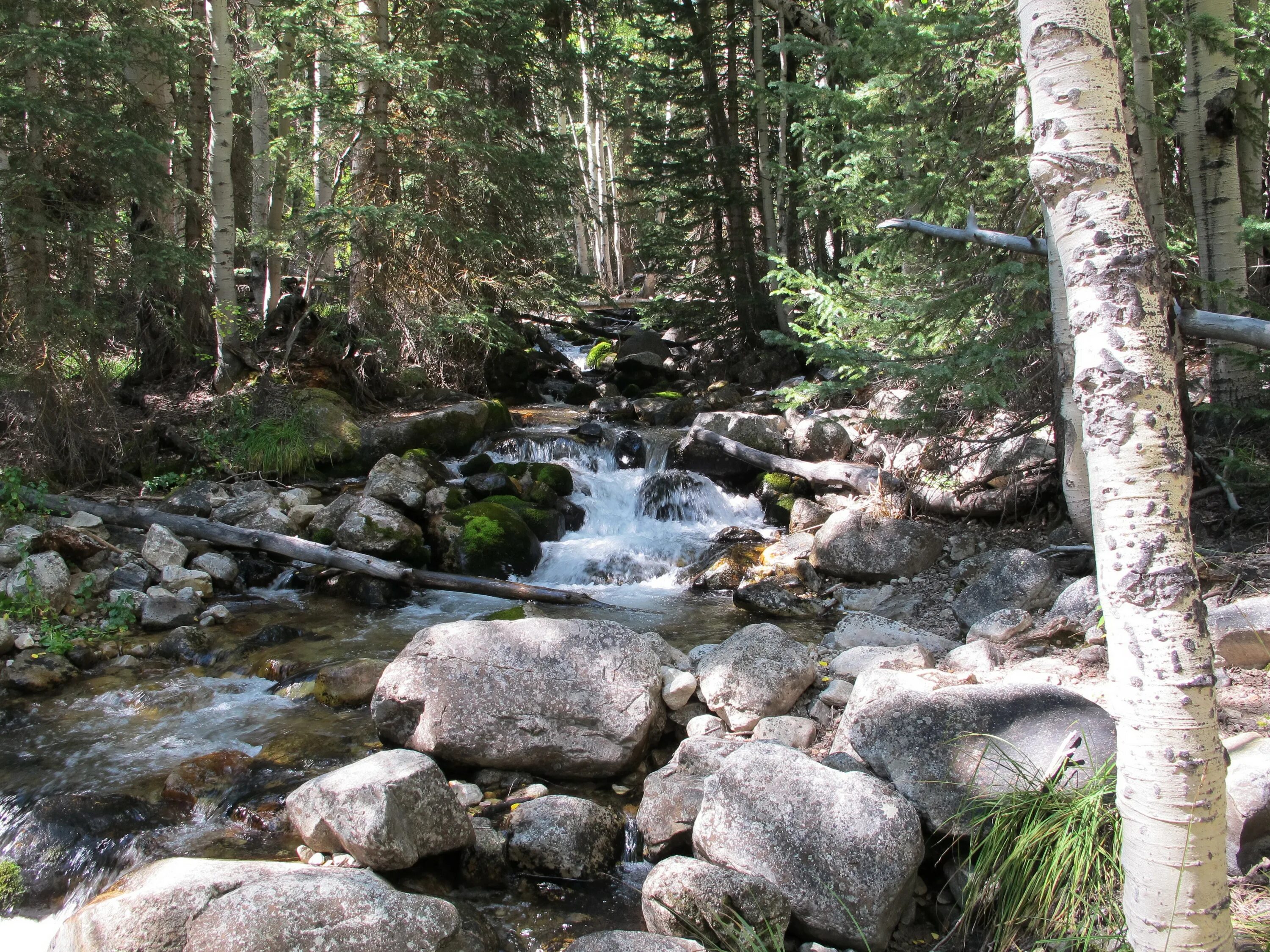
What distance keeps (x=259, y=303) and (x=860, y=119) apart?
35.8ft

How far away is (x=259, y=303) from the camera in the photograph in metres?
14.5

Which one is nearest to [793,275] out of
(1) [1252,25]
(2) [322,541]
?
(1) [1252,25]

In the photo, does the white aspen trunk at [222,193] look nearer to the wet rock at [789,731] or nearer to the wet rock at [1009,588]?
the wet rock at [789,731]

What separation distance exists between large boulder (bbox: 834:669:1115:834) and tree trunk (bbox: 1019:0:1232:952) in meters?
1.27

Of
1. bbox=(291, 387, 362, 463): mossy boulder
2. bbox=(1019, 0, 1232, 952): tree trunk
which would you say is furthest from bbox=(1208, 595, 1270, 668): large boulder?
bbox=(291, 387, 362, 463): mossy boulder

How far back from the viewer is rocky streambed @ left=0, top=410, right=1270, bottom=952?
3424 millimetres

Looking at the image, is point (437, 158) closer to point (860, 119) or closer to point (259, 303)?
point (259, 303)

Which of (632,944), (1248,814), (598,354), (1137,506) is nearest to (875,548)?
(1248,814)

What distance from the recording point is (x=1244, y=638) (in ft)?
14.5

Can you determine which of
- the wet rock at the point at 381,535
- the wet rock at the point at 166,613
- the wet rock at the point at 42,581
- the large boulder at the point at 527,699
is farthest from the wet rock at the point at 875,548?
the wet rock at the point at 42,581

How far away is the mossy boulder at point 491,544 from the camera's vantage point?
30.1 ft

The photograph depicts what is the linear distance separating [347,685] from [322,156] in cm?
1051

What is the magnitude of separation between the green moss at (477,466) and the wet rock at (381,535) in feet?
7.38

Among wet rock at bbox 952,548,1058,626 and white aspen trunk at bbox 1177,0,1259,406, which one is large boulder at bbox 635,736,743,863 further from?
white aspen trunk at bbox 1177,0,1259,406
